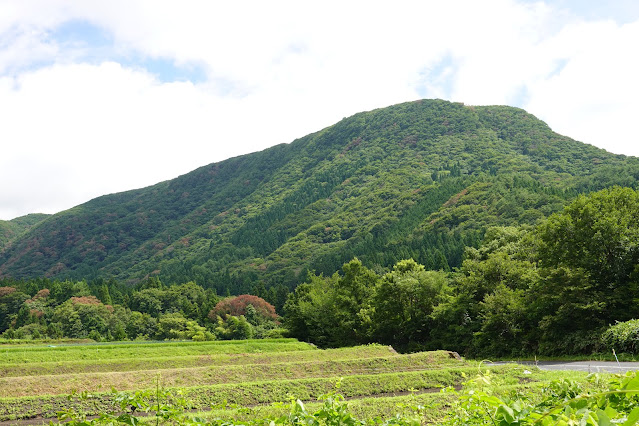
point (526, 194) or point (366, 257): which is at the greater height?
point (526, 194)

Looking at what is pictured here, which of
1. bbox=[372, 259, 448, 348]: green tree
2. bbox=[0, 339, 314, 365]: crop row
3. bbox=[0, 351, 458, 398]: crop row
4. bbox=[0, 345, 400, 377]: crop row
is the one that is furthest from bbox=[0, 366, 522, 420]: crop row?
bbox=[372, 259, 448, 348]: green tree

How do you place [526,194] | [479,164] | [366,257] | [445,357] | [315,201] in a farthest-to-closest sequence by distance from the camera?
[315,201] < [479,164] < [366,257] < [526,194] < [445,357]

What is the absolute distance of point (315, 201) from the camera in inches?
7367

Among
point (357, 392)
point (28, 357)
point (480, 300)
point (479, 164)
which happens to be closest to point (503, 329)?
point (480, 300)

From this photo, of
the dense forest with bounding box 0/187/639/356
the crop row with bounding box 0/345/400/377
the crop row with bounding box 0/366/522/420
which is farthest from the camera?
the dense forest with bounding box 0/187/639/356

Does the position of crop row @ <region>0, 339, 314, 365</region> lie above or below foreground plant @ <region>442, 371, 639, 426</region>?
below

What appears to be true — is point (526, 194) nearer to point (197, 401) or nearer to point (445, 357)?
point (445, 357)

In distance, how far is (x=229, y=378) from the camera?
2552cm

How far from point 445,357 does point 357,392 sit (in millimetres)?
12795

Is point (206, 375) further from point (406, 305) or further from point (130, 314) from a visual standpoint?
point (130, 314)

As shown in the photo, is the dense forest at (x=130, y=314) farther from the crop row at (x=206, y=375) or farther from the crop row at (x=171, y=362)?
the crop row at (x=206, y=375)

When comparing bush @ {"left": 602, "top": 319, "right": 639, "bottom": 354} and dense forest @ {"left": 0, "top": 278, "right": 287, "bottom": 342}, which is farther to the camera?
dense forest @ {"left": 0, "top": 278, "right": 287, "bottom": 342}

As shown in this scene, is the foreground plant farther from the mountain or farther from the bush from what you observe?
the mountain

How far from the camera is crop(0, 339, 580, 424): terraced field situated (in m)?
18.3
